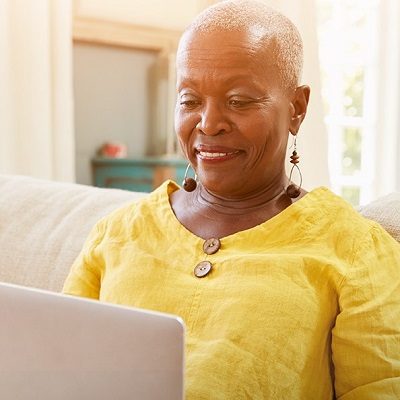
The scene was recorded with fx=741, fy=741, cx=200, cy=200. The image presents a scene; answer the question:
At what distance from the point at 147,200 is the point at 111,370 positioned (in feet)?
1.97

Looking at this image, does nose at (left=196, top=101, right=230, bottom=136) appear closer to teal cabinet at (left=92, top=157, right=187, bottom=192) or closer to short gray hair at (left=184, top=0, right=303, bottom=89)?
short gray hair at (left=184, top=0, right=303, bottom=89)

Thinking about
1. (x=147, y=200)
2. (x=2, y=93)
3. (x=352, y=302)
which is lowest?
(x=352, y=302)

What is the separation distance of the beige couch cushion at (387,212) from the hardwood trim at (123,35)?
95.0 inches

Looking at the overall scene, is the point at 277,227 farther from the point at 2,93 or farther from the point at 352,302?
the point at 2,93

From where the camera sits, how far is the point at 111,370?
0.64 meters

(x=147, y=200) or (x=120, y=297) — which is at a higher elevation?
(x=147, y=200)

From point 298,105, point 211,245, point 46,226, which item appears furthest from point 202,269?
point 46,226

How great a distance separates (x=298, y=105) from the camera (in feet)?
3.71

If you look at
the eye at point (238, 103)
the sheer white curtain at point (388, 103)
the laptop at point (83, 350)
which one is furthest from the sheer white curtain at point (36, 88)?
the laptop at point (83, 350)

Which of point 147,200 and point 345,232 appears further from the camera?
point 147,200

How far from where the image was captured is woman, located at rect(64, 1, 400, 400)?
99 centimetres

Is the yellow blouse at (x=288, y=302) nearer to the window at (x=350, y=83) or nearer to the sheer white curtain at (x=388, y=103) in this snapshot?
the sheer white curtain at (x=388, y=103)

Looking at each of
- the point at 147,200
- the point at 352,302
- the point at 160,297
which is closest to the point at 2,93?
the point at 147,200

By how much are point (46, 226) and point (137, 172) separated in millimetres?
1962
